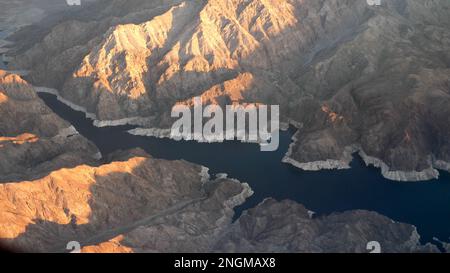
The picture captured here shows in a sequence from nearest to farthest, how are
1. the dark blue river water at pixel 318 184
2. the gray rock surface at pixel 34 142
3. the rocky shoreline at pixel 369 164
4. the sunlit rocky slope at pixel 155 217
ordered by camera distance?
the sunlit rocky slope at pixel 155 217 < the dark blue river water at pixel 318 184 < the gray rock surface at pixel 34 142 < the rocky shoreline at pixel 369 164

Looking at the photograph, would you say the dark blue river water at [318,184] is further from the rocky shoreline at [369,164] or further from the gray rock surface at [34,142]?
the gray rock surface at [34,142]

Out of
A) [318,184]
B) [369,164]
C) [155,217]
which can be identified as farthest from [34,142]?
[369,164]

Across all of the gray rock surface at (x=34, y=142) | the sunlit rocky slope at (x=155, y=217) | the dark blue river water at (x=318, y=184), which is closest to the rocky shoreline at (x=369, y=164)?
the dark blue river water at (x=318, y=184)

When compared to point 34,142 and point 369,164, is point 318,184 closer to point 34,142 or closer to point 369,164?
point 369,164

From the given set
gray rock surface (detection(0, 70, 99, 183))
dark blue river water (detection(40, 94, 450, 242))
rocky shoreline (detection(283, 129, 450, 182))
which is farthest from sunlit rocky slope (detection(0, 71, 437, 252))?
rocky shoreline (detection(283, 129, 450, 182))

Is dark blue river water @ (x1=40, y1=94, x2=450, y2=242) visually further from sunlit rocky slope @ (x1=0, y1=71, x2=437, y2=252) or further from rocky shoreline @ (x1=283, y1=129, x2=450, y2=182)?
sunlit rocky slope @ (x1=0, y1=71, x2=437, y2=252)

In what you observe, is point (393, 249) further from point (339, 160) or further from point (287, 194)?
point (339, 160)

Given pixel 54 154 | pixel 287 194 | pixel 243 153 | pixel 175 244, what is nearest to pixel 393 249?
pixel 287 194

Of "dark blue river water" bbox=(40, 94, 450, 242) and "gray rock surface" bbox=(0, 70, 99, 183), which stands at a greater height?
"gray rock surface" bbox=(0, 70, 99, 183)
